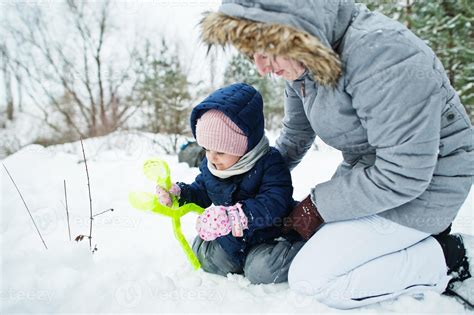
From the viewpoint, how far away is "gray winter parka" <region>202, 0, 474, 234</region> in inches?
37.5

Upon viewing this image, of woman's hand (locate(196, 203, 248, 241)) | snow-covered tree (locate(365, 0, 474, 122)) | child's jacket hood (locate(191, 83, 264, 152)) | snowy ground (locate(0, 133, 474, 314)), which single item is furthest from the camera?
snow-covered tree (locate(365, 0, 474, 122))

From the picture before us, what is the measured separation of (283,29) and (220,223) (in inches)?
27.0

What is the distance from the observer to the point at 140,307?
1140 millimetres

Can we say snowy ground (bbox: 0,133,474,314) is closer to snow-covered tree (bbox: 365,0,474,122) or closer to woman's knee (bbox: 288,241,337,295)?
woman's knee (bbox: 288,241,337,295)

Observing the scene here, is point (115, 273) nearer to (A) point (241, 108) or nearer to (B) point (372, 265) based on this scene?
(A) point (241, 108)

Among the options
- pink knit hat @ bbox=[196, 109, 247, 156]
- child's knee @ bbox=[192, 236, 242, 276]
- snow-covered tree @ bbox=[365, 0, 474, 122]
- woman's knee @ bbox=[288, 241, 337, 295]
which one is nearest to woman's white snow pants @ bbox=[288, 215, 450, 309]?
woman's knee @ bbox=[288, 241, 337, 295]

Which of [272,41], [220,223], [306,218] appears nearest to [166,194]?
[220,223]

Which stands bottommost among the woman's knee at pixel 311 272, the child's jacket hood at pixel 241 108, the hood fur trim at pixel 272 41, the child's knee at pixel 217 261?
the child's knee at pixel 217 261

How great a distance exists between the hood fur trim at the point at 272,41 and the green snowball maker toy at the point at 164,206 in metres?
0.67

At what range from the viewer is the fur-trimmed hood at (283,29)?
922 millimetres

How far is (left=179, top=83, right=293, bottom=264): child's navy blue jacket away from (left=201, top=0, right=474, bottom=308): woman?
0.11 meters

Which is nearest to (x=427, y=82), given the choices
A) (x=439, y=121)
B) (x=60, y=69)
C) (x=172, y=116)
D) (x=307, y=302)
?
(x=439, y=121)

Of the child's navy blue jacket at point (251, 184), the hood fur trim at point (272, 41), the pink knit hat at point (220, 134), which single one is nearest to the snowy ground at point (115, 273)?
the child's navy blue jacket at point (251, 184)

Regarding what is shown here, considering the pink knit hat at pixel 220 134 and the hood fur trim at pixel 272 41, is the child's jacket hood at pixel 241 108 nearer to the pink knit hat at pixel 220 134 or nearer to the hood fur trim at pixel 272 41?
the pink knit hat at pixel 220 134
